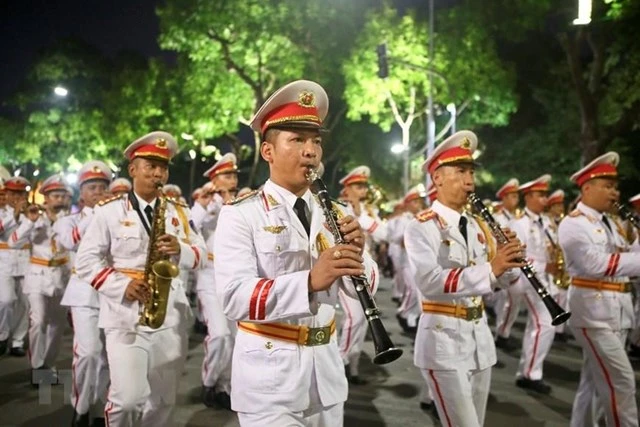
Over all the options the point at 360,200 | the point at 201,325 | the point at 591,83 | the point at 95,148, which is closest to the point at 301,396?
the point at 360,200

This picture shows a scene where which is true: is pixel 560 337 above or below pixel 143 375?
below

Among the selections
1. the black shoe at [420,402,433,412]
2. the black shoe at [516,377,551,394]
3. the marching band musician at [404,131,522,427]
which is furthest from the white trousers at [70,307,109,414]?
the black shoe at [516,377,551,394]

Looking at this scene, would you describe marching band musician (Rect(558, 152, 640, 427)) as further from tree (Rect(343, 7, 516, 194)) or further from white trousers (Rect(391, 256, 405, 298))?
tree (Rect(343, 7, 516, 194))

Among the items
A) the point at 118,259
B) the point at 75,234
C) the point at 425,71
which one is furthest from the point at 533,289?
the point at 425,71

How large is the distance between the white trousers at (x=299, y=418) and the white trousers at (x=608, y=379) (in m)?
3.29

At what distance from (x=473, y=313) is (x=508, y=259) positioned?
627mm

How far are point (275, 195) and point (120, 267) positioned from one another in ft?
8.40

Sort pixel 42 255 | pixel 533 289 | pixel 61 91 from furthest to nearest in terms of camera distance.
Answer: pixel 61 91 < pixel 42 255 < pixel 533 289

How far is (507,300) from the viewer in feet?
37.4

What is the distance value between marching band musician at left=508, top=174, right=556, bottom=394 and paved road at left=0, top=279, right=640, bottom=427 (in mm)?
275

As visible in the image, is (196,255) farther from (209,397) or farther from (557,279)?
(557,279)

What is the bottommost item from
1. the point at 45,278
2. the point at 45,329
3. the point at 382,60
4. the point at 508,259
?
the point at 45,329

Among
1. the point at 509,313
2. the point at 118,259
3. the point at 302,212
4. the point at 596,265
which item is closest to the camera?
the point at 302,212

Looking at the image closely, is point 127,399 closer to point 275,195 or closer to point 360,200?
point 275,195
